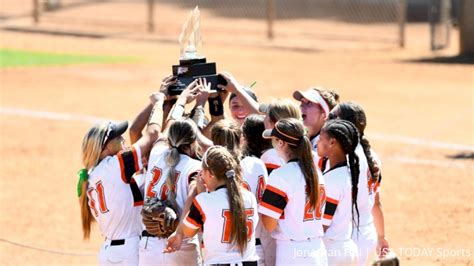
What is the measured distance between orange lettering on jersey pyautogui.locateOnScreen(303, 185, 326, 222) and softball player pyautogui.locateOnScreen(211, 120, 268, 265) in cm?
48

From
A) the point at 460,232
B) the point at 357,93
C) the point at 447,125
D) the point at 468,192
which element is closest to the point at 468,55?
the point at 357,93

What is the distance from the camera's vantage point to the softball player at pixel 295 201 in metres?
6.89

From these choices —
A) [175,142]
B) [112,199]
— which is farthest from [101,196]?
[175,142]

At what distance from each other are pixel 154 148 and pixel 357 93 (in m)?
13.6

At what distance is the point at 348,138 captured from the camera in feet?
24.0

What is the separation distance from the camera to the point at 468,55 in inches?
1024

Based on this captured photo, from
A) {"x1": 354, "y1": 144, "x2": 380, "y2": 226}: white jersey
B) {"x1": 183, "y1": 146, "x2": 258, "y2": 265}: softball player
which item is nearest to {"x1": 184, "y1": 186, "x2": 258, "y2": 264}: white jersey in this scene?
{"x1": 183, "y1": 146, "x2": 258, "y2": 265}: softball player

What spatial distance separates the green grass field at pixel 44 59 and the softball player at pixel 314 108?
55.7 ft

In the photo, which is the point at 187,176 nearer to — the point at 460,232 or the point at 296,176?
the point at 296,176

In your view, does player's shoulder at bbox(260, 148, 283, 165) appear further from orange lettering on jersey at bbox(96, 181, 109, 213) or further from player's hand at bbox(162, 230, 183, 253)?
orange lettering on jersey at bbox(96, 181, 109, 213)

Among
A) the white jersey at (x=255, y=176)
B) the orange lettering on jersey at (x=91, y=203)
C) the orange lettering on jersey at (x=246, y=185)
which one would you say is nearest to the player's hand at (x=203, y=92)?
the white jersey at (x=255, y=176)

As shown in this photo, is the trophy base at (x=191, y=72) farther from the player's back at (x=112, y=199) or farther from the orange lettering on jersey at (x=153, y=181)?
the orange lettering on jersey at (x=153, y=181)

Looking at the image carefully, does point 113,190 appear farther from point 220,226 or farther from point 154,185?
point 220,226

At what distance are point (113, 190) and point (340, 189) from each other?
5.64ft
